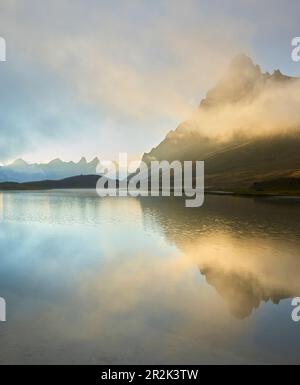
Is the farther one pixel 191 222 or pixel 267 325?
pixel 191 222

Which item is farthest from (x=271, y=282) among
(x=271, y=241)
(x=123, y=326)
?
(x=271, y=241)

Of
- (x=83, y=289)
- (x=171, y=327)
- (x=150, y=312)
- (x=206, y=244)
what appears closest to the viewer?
(x=171, y=327)

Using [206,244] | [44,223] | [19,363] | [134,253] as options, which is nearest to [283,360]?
[19,363]

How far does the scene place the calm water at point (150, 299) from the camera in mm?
12742

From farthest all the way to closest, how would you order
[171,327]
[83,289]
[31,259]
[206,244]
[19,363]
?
[206,244] < [31,259] < [83,289] < [171,327] < [19,363]

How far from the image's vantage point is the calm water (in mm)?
12742

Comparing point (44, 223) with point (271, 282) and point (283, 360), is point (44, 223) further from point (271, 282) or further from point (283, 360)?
point (283, 360)

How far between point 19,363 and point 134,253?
1864 centimetres

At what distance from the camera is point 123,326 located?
14875 mm

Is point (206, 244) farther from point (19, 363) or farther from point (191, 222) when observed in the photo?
point (19, 363)

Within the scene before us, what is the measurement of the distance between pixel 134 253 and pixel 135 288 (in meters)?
9.78

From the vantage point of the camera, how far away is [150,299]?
18.5m

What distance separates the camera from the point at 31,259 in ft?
92.5

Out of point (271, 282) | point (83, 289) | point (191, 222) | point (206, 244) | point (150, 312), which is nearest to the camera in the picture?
point (150, 312)
